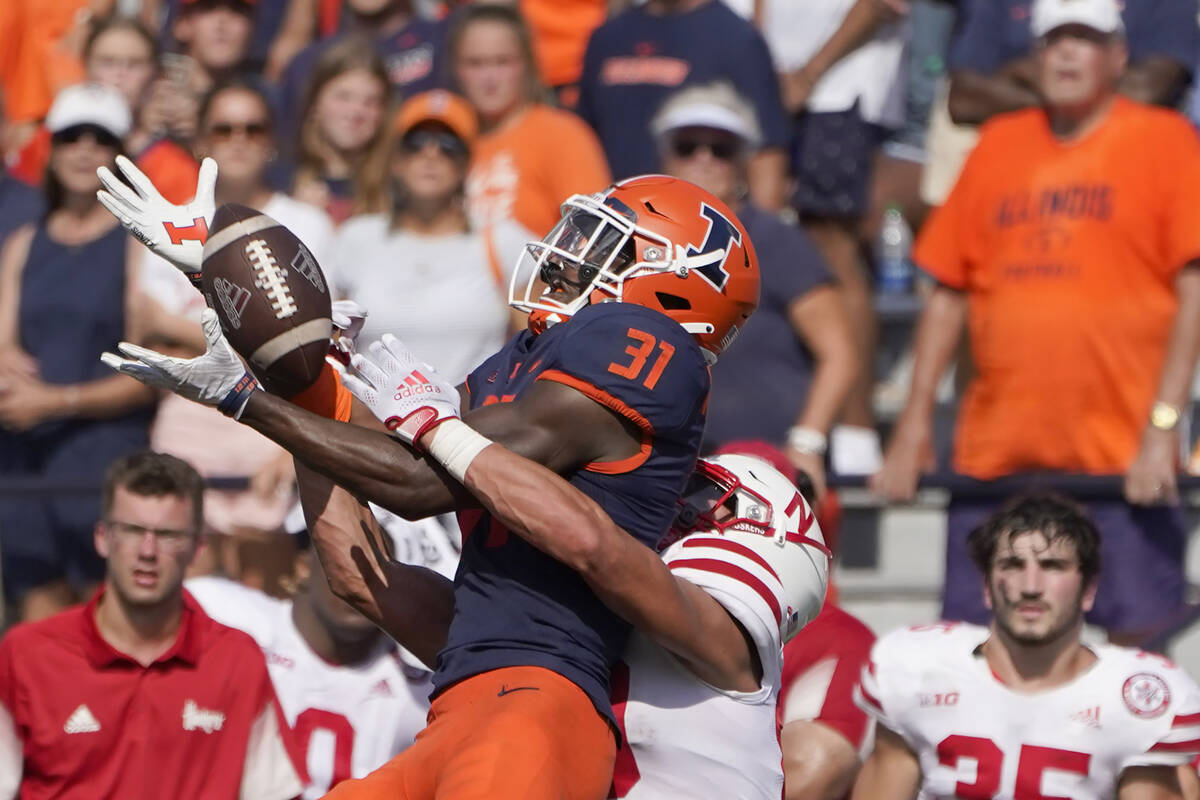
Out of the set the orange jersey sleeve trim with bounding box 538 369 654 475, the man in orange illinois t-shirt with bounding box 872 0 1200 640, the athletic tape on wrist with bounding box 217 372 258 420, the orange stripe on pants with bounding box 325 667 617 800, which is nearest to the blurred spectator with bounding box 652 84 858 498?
the man in orange illinois t-shirt with bounding box 872 0 1200 640

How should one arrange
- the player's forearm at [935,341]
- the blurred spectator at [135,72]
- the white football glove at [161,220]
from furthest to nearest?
the blurred spectator at [135,72], the player's forearm at [935,341], the white football glove at [161,220]

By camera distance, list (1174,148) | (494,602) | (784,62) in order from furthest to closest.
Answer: (784,62), (1174,148), (494,602)

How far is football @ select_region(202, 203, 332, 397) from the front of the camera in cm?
338

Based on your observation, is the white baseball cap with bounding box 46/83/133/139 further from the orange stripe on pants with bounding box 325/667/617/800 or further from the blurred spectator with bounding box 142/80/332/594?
the orange stripe on pants with bounding box 325/667/617/800

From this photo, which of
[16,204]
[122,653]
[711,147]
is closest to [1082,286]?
[711,147]

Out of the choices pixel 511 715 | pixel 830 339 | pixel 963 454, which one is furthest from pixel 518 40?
pixel 511 715

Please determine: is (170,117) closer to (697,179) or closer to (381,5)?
(381,5)

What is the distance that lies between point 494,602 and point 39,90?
18.2 ft

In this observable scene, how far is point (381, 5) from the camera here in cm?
793

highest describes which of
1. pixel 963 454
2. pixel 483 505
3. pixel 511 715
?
pixel 483 505

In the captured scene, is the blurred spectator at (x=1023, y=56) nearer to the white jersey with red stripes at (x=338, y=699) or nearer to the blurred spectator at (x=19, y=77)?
the white jersey with red stripes at (x=338, y=699)

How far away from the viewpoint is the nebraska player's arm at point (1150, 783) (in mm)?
5027

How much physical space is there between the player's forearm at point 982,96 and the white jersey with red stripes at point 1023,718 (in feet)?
7.98

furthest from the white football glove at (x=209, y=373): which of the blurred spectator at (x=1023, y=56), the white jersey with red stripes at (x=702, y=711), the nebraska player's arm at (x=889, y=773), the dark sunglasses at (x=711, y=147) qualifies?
the blurred spectator at (x=1023, y=56)
